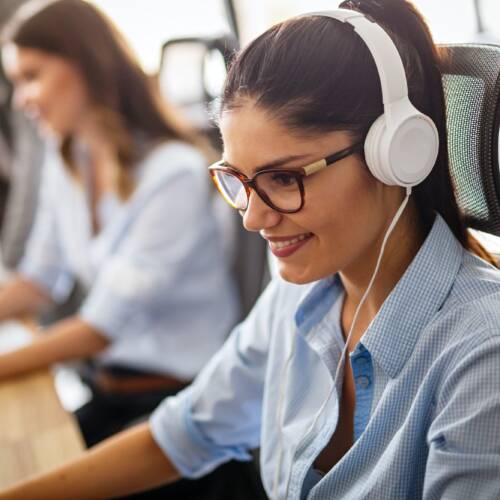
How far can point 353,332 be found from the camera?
3.17 ft

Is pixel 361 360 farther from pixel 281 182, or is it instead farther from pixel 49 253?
pixel 49 253

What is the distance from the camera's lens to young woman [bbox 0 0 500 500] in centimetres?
76

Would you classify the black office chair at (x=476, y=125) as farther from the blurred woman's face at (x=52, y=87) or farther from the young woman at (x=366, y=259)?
the blurred woman's face at (x=52, y=87)

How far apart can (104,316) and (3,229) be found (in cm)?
136

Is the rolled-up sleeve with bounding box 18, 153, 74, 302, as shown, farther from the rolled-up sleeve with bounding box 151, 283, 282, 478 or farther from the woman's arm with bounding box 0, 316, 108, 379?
the rolled-up sleeve with bounding box 151, 283, 282, 478

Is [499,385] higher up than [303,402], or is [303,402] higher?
[499,385]

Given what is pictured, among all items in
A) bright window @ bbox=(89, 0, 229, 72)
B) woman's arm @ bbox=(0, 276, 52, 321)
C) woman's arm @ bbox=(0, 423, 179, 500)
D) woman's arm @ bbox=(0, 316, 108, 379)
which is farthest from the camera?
bright window @ bbox=(89, 0, 229, 72)

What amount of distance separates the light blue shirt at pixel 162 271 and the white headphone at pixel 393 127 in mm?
927

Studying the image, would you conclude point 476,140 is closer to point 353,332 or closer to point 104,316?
point 353,332

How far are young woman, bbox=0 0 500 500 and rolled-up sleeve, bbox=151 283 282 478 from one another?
0.10 meters

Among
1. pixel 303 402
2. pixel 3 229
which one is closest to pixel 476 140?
pixel 303 402

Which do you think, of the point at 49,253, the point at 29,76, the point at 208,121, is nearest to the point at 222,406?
the point at 208,121

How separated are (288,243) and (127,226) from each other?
888 millimetres

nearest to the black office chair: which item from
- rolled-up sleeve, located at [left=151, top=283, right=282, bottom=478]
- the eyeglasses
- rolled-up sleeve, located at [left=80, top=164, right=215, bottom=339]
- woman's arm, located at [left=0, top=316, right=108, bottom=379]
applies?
the eyeglasses
